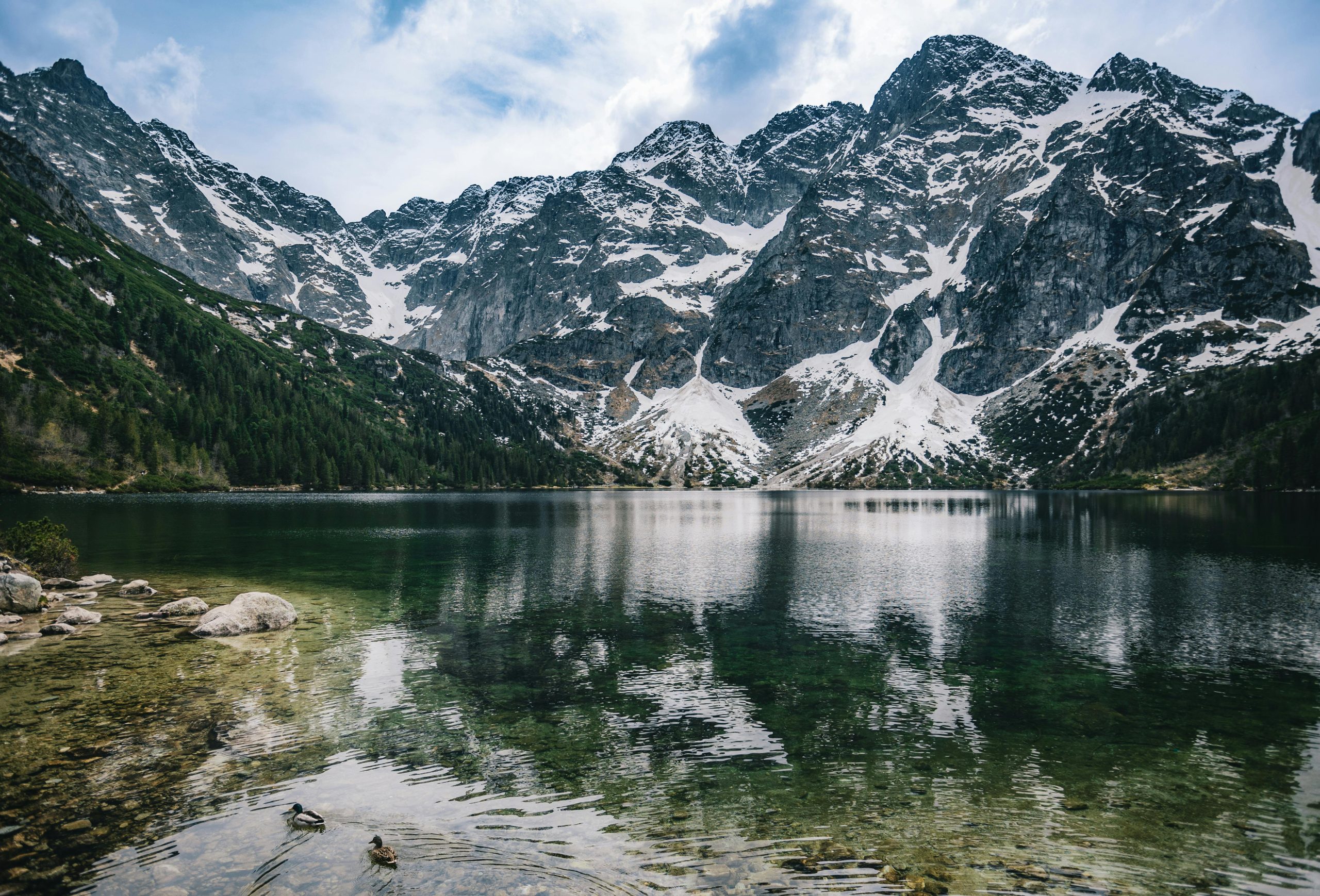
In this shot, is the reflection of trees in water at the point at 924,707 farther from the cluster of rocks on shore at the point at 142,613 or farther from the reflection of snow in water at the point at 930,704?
the cluster of rocks on shore at the point at 142,613

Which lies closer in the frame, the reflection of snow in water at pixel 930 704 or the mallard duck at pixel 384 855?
the mallard duck at pixel 384 855

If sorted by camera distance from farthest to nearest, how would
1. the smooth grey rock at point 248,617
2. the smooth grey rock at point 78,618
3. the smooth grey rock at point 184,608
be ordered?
the smooth grey rock at point 184,608
the smooth grey rock at point 78,618
the smooth grey rock at point 248,617

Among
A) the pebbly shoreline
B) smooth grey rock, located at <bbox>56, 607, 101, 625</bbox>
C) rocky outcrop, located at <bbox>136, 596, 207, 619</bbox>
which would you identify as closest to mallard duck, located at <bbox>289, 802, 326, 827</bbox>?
the pebbly shoreline

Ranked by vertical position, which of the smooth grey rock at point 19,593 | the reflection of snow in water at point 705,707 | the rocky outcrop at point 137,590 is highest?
the smooth grey rock at point 19,593

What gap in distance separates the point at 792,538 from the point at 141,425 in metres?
173

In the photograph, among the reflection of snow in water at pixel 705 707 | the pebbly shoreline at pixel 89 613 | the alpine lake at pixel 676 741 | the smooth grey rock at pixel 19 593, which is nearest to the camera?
the alpine lake at pixel 676 741

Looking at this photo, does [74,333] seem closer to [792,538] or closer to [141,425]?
[141,425]

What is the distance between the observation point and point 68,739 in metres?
19.6

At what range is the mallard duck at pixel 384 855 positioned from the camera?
13.5m

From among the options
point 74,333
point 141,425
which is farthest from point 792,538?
point 74,333

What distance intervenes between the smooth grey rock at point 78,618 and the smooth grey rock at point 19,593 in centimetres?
237

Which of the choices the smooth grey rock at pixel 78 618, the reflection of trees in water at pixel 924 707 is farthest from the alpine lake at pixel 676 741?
the smooth grey rock at pixel 78 618

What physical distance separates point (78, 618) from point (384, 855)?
102ft

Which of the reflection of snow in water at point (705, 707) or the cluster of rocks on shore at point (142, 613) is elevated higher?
the cluster of rocks on shore at point (142, 613)
